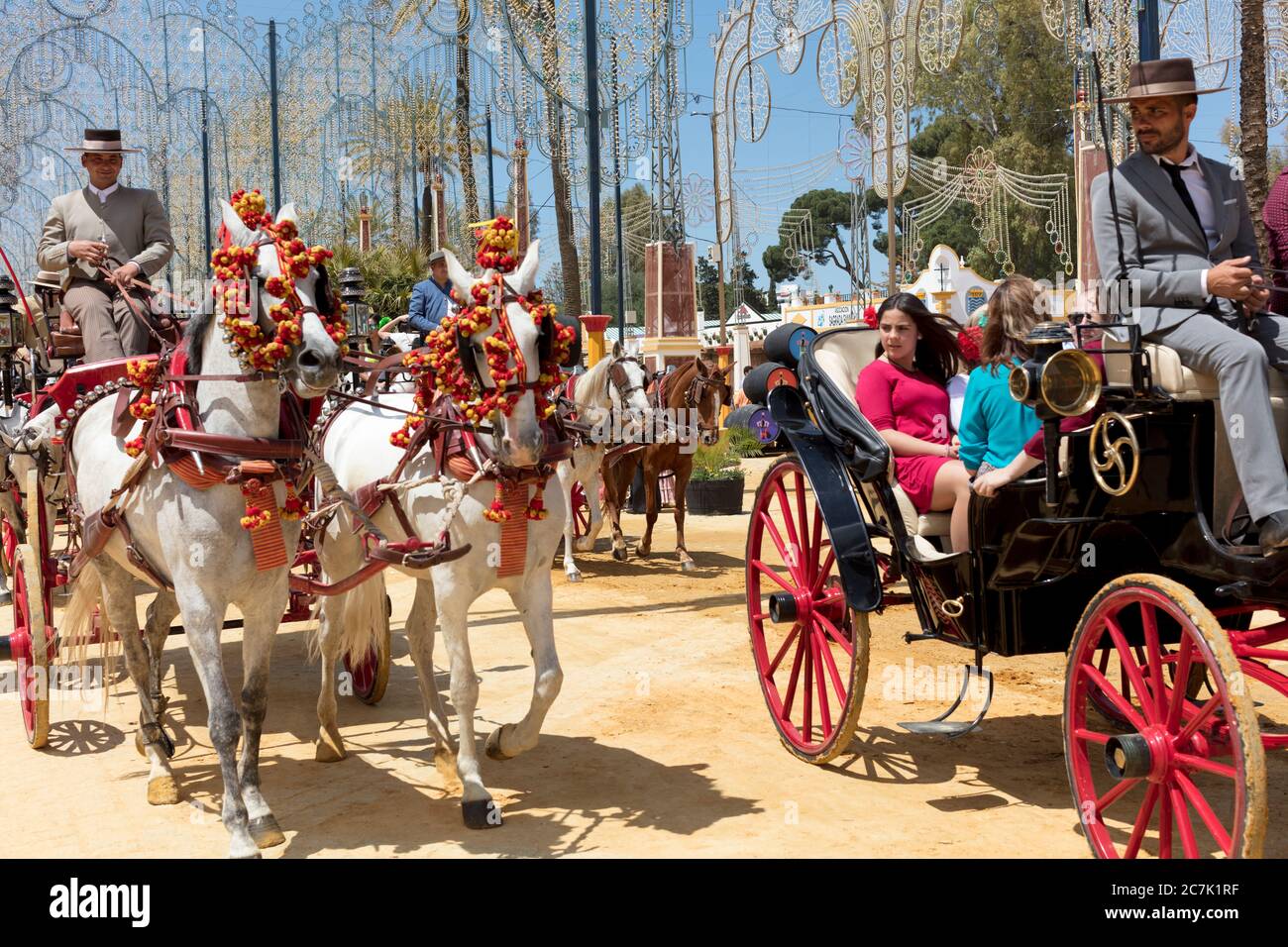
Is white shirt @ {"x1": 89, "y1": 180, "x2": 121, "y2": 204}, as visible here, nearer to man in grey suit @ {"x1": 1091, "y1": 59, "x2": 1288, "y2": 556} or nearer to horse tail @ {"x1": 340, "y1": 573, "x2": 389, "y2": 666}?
horse tail @ {"x1": 340, "y1": 573, "x2": 389, "y2": 666}

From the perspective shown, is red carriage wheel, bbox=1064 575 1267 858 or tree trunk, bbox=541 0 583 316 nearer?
red carriage wheel, bbox=1064 575 1267 858

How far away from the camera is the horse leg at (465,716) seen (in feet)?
16.0

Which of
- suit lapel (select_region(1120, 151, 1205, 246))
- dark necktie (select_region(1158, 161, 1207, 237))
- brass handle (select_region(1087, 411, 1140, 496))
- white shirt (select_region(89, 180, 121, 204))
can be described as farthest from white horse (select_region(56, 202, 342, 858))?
dark necktie (select_region(1158, 161, 1207, 237))

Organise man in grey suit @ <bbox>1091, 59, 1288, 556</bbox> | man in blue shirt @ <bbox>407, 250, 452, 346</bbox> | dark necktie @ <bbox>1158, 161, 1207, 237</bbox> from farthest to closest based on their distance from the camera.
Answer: man in blue shirt @ <bbox>407, 250, 452, 346</bbox>
dark necktie @ <bbox>1158, 161, 1207, 237</bbox>
man in grey suit @ <bbox>1091, 59, 1288, 556</bbox>

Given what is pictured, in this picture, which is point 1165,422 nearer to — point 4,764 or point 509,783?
point 509,783

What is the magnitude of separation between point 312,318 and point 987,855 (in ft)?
10.3

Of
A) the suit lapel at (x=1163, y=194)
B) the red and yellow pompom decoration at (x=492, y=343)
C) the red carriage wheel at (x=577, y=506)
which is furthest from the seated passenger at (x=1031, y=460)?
the red carriage wheel at (x=577, y=506)

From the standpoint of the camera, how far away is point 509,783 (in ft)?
18.2

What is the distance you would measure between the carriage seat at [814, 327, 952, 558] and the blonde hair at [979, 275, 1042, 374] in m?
0.61

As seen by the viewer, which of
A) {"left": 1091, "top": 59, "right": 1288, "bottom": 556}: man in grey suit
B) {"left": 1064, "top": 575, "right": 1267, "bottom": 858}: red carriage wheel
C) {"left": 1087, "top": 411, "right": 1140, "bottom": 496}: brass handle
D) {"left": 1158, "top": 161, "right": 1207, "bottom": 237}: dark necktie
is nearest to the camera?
{"left": 1064, "top": 575, "right": 1267, "bottom": 858}: red carriage wheel

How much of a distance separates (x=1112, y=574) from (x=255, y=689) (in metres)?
3.36

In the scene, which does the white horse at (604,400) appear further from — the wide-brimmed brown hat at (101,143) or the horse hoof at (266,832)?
the horse hoof at (266,832)

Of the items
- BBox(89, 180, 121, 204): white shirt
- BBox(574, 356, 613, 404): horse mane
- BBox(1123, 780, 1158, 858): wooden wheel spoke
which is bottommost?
BBox(1123, 780, 1158, 858): wooden wheel spoke

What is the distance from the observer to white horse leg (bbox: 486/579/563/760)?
507 cm
